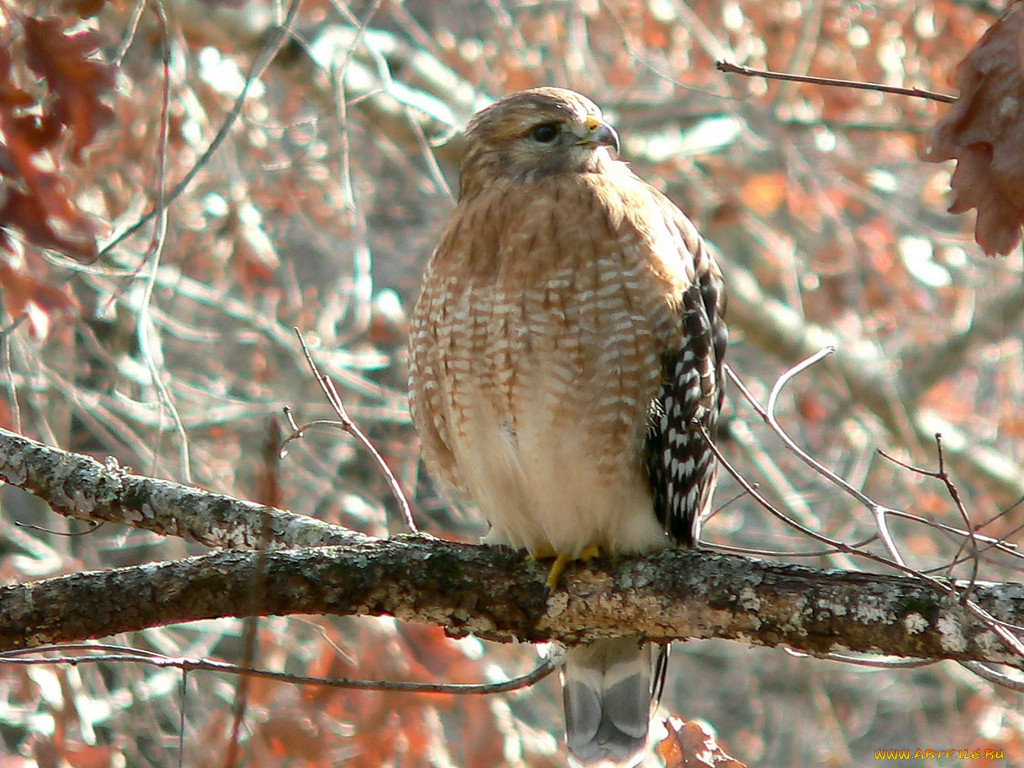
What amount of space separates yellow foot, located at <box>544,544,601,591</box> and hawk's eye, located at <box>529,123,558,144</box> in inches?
47.0

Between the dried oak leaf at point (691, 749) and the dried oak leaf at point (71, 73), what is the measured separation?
1.89 m

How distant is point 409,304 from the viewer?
7969 millimetres

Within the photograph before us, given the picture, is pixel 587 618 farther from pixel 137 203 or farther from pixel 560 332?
pixel 137 203

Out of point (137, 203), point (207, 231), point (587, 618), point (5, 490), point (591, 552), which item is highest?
point (207, 231)

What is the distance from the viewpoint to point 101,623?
2758 mm

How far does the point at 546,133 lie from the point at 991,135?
218 cm

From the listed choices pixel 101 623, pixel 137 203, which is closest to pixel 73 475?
pixel 101 623

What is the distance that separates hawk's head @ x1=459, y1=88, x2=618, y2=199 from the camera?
368cm

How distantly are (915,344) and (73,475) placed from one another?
6059mm

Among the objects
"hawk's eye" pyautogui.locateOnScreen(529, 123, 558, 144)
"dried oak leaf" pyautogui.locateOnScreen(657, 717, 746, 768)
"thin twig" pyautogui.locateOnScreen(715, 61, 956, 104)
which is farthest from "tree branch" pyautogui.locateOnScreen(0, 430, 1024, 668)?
"hawk's eye" pyautogui.locateOnScreen(529, 123, 558, 144)

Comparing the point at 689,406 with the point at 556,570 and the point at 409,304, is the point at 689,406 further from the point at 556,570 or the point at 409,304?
the point at 409,304

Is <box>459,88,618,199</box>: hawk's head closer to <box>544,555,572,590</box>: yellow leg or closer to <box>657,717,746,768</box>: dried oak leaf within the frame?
<box>544,555,572,590</box>: yellow leg

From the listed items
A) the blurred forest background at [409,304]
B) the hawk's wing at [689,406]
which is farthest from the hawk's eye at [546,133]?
the blurred forest background at [409,304]

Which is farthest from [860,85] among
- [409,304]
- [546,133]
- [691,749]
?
[409,304]
